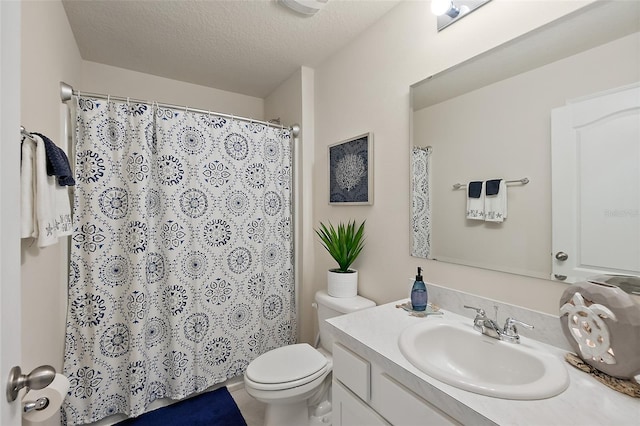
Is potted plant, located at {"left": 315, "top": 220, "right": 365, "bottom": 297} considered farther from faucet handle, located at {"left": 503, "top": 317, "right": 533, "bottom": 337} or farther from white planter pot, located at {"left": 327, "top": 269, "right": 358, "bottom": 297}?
faucet handle, located at {"left": 503, "top": 317, "right": 533, "bottom": 337}

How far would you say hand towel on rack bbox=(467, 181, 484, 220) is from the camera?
3.97ft

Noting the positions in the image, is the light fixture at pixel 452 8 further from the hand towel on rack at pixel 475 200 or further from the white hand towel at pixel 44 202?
the white hand towel at pixel 44 202

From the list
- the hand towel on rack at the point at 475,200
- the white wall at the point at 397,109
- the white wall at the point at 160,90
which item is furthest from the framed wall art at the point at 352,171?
the white wall at the point at 160,90

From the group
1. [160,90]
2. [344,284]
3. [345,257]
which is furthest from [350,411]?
[160,90]

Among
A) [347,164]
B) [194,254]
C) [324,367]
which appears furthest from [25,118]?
[324,367]

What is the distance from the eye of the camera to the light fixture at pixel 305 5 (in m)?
1.48

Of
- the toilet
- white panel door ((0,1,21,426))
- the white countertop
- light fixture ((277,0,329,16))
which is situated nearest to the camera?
white panel door ((0,1,21,426))

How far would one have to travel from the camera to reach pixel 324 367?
1487mm

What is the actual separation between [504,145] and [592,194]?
33 centimetres

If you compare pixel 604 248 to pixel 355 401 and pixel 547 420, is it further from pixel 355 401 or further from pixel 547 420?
pixel 355 401

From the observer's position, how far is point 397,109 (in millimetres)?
1547

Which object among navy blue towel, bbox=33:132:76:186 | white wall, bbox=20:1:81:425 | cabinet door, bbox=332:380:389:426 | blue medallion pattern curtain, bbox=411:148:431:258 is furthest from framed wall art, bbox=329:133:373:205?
white wall, bbox=20:1:81:425

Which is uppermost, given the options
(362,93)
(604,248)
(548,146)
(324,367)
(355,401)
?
(362,93)

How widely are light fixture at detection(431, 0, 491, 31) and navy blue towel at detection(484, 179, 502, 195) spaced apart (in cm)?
72
